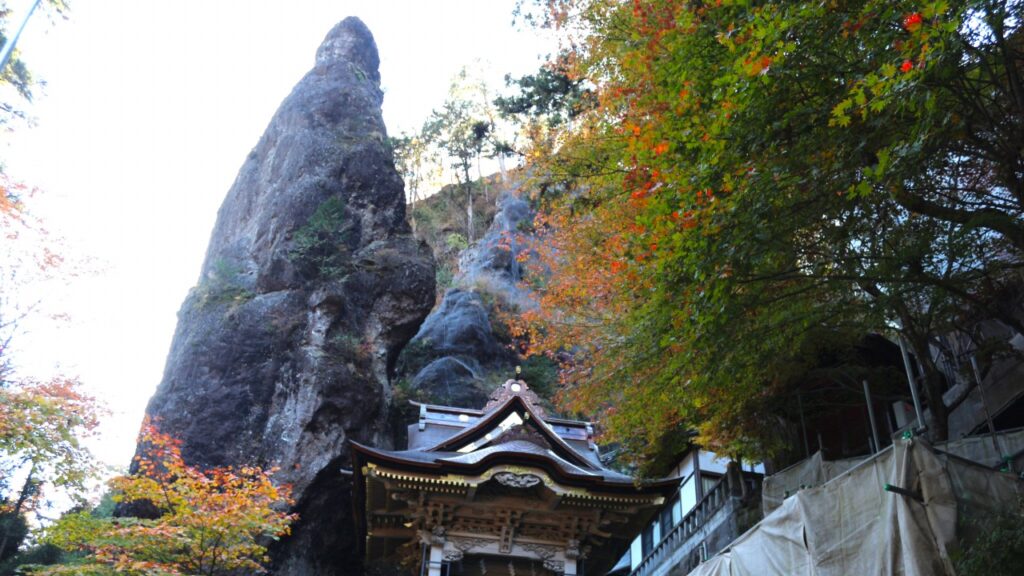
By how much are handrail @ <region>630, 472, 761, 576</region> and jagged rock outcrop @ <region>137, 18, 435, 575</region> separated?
8.11 meters

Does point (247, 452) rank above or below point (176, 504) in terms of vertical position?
above

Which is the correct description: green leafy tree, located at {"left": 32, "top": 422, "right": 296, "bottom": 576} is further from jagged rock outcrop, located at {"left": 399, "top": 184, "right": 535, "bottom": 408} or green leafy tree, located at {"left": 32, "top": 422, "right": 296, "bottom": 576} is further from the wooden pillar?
jagged rock outcrop, located at {"left": 399, "top": 184, "right": 535, "bottom": 408}

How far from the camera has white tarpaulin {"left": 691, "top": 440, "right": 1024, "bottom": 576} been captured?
7.24 meters

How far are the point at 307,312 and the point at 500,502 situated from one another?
9.52 m

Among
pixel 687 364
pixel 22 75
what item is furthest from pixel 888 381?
pixel 22 75

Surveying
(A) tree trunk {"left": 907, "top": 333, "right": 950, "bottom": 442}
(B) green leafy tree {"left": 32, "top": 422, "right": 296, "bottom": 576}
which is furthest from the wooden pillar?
(A) tree trunk {"left": 907, "top": 333, "right": 950, "bottom": 442}

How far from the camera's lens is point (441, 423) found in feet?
60.9

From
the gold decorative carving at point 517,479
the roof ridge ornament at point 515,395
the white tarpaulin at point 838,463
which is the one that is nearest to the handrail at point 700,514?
the white tarpaulin at point 838,463

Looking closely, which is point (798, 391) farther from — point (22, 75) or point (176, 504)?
point (22, 75)

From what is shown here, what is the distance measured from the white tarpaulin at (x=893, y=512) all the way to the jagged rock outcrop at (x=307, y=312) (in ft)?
42.3

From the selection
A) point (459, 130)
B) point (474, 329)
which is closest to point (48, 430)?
point (474, 329)

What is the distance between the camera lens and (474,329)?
29.5m

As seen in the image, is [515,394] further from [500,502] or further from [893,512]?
[893,512]

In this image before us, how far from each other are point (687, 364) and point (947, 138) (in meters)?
4.01
